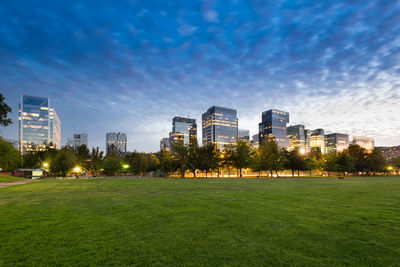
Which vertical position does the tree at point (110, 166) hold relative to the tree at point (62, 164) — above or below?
below

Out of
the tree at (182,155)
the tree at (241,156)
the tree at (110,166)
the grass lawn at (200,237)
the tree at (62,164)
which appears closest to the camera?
the grass lawn at (200,237)

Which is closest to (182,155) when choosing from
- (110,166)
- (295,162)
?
(110,166)

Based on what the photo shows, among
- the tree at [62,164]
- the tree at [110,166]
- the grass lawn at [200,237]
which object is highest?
the grass lawn at [200,237]

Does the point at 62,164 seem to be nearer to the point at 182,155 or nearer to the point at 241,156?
the point at 182,155

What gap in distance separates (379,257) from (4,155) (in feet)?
230

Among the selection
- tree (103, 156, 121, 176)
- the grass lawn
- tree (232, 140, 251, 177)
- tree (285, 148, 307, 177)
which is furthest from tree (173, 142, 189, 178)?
the grass lawn

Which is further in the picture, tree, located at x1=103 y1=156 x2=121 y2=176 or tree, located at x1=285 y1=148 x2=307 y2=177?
tree, located at x1=103 y1=156 x2=121 y2=176

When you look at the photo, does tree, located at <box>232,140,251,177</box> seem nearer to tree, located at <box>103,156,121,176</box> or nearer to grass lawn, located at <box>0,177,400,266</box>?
tree, located at <box>103,156,121,176</box>

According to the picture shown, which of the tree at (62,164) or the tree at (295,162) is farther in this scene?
the tree at (295,162)

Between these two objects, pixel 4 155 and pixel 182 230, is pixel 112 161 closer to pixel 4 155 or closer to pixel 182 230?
pixel 4 155

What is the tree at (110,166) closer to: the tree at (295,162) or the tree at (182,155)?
the tree at (182,155)

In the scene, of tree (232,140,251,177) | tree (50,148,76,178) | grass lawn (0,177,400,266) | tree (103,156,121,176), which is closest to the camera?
grass lawn (0,177,400,266)

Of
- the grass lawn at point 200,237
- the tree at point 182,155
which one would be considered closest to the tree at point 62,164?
the tree at point 182,155

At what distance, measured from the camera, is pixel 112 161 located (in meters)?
78.3
